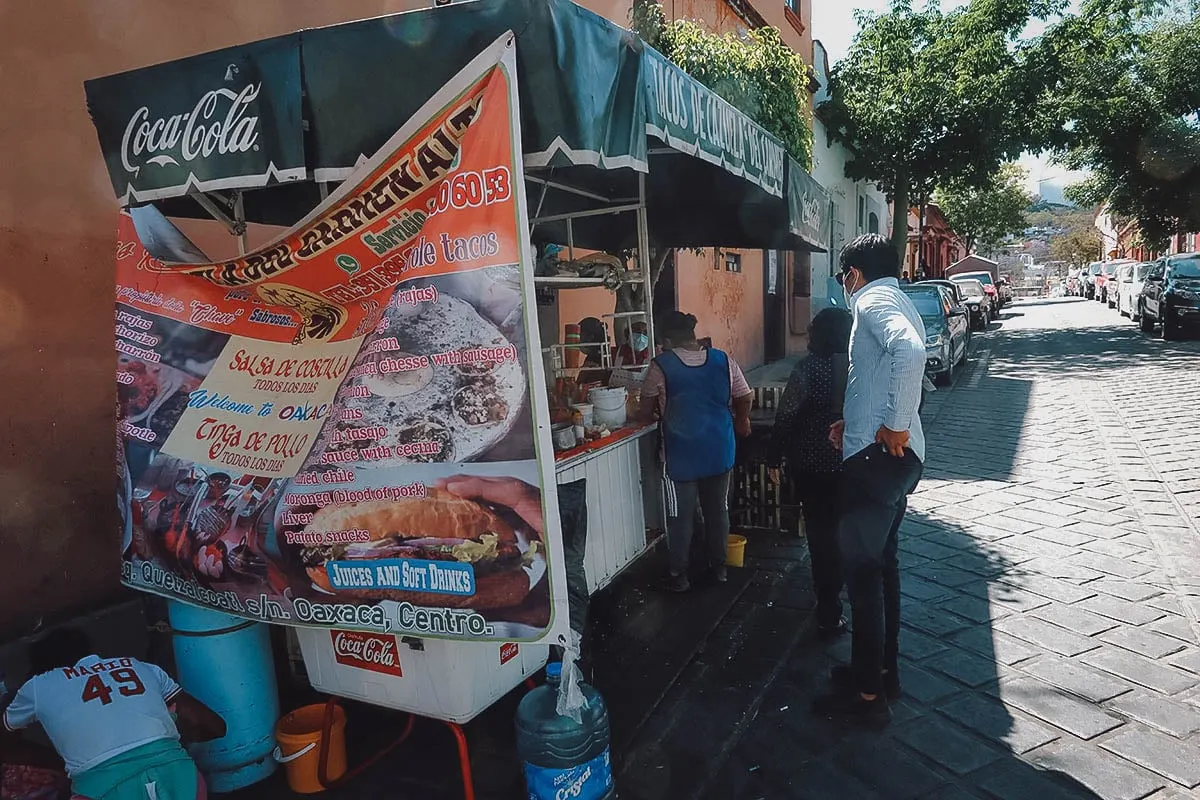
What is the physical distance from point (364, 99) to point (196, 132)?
0.81 metres

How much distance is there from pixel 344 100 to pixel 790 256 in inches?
642

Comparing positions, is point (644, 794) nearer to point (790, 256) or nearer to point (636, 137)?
point (636, 137)

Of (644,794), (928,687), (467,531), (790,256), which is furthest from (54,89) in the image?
(790,256)

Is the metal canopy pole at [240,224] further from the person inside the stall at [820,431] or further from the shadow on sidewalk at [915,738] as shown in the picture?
the shadow on sidewalk at [915,738]

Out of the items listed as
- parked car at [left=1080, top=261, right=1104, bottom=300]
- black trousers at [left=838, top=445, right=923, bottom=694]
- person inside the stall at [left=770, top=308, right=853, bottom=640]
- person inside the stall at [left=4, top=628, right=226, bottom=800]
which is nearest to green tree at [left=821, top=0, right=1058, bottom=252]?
person inside the stall at [left=770, top=308, right=853, bottom=640]

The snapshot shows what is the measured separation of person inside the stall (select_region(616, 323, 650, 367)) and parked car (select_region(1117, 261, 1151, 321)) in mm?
20759

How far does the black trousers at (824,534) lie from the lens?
4195 millimetres

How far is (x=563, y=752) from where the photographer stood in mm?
2631

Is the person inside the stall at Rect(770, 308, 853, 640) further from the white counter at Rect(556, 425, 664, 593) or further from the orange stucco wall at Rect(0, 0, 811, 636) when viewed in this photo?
the orange stucco wall at Rect(0, 0, 811, 636)

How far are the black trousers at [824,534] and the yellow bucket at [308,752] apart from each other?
8.19 feet

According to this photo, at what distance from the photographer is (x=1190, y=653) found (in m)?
4.00

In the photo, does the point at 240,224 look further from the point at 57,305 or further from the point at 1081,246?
the point at 1081,246

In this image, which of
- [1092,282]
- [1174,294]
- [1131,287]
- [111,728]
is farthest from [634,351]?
[1092,282]

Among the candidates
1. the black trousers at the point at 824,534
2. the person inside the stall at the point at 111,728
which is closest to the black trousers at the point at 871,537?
the black trousers at the point at 824,534
